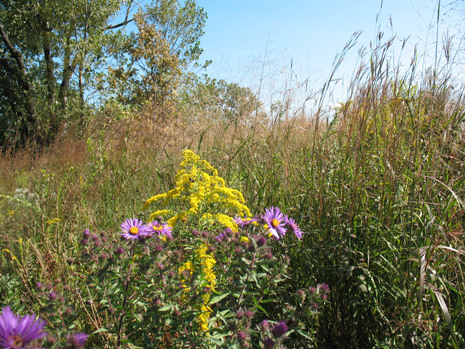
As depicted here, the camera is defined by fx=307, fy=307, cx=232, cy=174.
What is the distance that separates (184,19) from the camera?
14.2 metres

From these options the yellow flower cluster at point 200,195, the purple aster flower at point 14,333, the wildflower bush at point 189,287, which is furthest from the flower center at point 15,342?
the yellow flower cluster at point 200,195

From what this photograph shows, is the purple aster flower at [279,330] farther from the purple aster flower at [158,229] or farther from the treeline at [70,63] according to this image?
the treeline at [70,63]

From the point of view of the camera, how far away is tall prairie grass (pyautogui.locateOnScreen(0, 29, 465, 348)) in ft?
4.28

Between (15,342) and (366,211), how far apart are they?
5.21 feet

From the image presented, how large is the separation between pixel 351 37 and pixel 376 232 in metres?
1.19

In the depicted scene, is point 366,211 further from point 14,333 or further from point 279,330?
point 14,333

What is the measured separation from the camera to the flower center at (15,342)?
0.51 meters

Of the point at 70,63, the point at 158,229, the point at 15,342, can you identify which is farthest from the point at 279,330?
the point at 70,63

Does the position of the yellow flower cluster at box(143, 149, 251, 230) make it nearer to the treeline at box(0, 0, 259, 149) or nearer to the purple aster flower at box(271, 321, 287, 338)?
the purple aster flower at box(271, 321, 287, 338)

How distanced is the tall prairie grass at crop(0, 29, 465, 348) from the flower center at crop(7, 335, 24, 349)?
1.07 metres

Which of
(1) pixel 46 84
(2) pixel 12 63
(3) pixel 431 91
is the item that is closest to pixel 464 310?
(3) pixel 431 91

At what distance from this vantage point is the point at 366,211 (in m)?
1.67

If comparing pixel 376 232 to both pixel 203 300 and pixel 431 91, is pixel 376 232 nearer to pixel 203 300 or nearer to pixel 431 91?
pixel 203 300

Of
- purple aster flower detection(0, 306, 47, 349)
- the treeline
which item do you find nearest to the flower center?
purple aster flower detection(0, 306, 47, 349)
